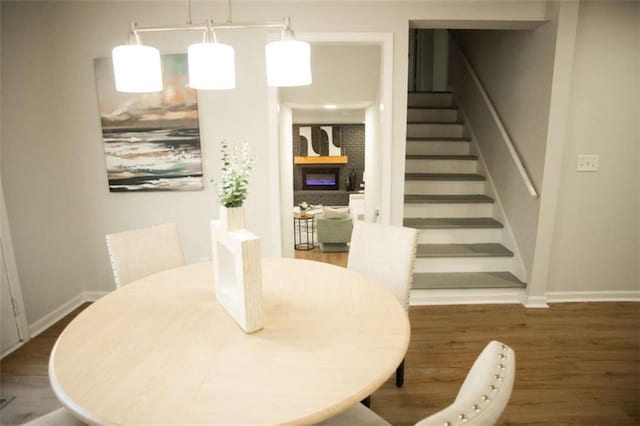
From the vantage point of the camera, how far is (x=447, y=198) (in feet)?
12.7

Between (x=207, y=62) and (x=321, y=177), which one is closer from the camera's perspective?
(x=207, y=62)

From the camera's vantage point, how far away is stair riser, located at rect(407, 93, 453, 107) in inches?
199

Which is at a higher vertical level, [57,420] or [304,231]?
[57,420]

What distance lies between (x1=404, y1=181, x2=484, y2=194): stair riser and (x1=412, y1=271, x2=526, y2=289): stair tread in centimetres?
100

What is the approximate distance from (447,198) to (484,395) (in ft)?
10.8

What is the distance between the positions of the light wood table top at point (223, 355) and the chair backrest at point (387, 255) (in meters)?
0.30

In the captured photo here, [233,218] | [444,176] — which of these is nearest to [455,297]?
[444,176]

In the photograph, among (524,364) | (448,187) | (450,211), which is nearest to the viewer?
(524,364)

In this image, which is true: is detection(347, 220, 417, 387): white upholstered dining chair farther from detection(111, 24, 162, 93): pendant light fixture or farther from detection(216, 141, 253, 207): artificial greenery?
detection(111, 24, 162, 93): pendant light fixture

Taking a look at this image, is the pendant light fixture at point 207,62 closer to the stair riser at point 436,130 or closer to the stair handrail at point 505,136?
the stair handrail at point 505,136

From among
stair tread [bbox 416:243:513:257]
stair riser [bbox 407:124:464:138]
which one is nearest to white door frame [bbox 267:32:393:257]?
stair tread [bbox 416:243:513:257]

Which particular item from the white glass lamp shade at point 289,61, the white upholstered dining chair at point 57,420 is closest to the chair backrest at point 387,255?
the white glass lamp shade at point 289,61

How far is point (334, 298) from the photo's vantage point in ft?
5.10

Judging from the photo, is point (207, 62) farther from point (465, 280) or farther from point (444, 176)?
point (444, 176)
